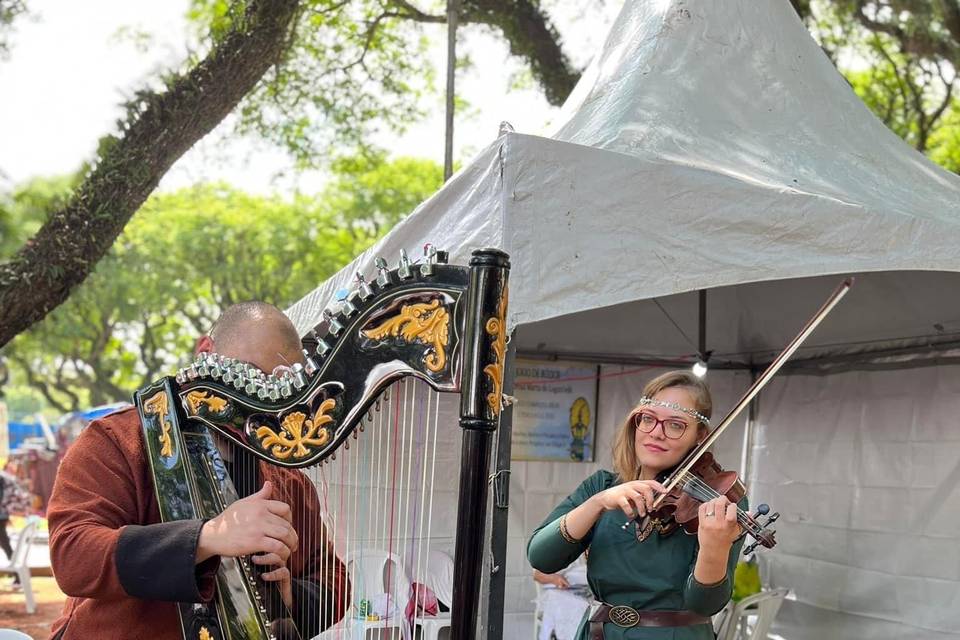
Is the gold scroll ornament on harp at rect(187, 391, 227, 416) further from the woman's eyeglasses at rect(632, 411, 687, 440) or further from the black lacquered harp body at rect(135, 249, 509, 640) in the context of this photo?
the woman's eyeglasses at rect(632, 411, 687, 440)

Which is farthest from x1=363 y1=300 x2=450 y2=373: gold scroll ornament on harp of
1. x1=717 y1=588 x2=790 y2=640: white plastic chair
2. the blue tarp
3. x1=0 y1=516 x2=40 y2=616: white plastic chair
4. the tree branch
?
the blue tarp

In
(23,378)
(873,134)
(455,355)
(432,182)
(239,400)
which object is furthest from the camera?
(23,378)

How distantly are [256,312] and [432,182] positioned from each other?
19375 mm

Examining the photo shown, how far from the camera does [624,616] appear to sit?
105 inches

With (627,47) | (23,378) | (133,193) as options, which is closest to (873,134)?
(627,47)

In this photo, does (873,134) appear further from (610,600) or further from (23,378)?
(23,378)

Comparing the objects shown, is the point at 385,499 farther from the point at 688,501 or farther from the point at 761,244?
the point at 761,244

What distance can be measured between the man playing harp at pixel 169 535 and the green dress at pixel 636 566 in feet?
2.94

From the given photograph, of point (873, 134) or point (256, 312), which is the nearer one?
point (256, 312)

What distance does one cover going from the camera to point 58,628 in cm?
194

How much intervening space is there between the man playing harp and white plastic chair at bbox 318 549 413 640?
0.03 metres

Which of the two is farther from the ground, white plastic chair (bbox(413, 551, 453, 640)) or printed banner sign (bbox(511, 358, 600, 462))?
printed banner sign (bbox(511, 358, 600, 462))

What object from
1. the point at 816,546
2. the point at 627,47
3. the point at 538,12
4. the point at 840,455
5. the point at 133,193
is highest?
the point at 538,12

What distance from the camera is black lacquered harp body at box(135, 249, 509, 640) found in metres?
1.46
